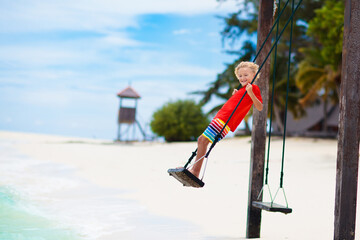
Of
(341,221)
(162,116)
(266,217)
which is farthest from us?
(162,116)

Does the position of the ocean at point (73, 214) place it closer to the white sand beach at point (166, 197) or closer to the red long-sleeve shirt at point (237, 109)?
the white sand beach at point (166, 197)

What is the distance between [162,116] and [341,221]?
95.7 ft

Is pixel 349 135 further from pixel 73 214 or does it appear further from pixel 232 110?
pixel 73 214

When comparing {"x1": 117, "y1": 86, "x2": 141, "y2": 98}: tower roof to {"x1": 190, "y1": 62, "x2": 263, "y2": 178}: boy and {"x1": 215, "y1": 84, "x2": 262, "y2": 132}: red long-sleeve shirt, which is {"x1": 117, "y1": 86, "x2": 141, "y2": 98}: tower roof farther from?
{"x1": 215, "y1": 84, "x2": 262, "y2": 132}: red long-sleeve shirt

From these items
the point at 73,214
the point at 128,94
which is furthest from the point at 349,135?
the point at 128,94

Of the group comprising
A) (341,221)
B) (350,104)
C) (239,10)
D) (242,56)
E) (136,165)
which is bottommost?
(136,165)

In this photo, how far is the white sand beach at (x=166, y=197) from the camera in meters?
6.62

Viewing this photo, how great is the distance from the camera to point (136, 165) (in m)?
16.1

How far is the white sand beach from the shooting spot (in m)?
6.62

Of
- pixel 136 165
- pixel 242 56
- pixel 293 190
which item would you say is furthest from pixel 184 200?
pixel 242 56

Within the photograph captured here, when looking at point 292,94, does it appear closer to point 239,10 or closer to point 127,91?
point 239,10

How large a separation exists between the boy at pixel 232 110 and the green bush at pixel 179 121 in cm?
2752

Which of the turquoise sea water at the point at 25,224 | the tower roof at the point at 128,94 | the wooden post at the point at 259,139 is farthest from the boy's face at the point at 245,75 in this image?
the tower roof at the point at 128,94

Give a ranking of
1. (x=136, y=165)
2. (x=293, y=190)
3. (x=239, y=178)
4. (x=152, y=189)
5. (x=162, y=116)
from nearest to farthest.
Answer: (x=293, y=190), (x=152, y=189), (x=239, y=178), (x=136, y=165), (x=162, y=116)
